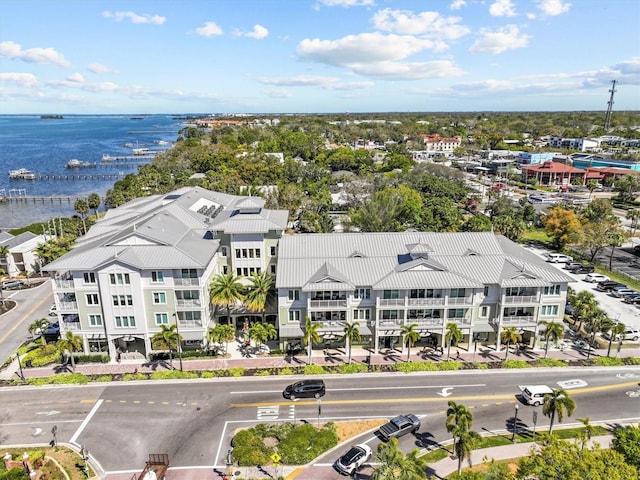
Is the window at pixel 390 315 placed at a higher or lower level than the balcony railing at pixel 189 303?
lower

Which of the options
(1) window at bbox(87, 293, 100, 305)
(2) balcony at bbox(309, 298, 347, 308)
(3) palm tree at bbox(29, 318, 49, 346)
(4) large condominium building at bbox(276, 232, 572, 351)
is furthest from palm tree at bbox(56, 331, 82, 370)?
(2) balcony at bbox(309, 298, 347, 308)

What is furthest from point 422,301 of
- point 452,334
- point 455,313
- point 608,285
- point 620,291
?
point 608,285

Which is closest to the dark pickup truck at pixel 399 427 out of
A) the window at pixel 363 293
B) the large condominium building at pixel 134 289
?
the window at pixel 363 293

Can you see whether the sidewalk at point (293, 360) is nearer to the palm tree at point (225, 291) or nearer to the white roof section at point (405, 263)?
the palm tree at point (225, 291)

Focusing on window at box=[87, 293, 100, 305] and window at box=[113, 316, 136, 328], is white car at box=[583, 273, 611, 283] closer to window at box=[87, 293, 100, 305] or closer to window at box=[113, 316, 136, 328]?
window at box=[113, 316, 136, 328]

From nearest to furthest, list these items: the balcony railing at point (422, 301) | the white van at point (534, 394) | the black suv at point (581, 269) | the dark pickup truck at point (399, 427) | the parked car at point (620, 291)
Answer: the dark pickup truck at point (399, 427)
the white van at point (534, 394)
the balcony railing at point (422, 301)
the parked car at point (620, 291)
the black suv at point (581, 269)

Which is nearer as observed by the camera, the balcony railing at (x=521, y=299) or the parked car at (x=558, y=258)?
the balcony railing at (x=521, y=299)

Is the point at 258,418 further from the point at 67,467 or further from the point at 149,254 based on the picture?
the point at 149,254
